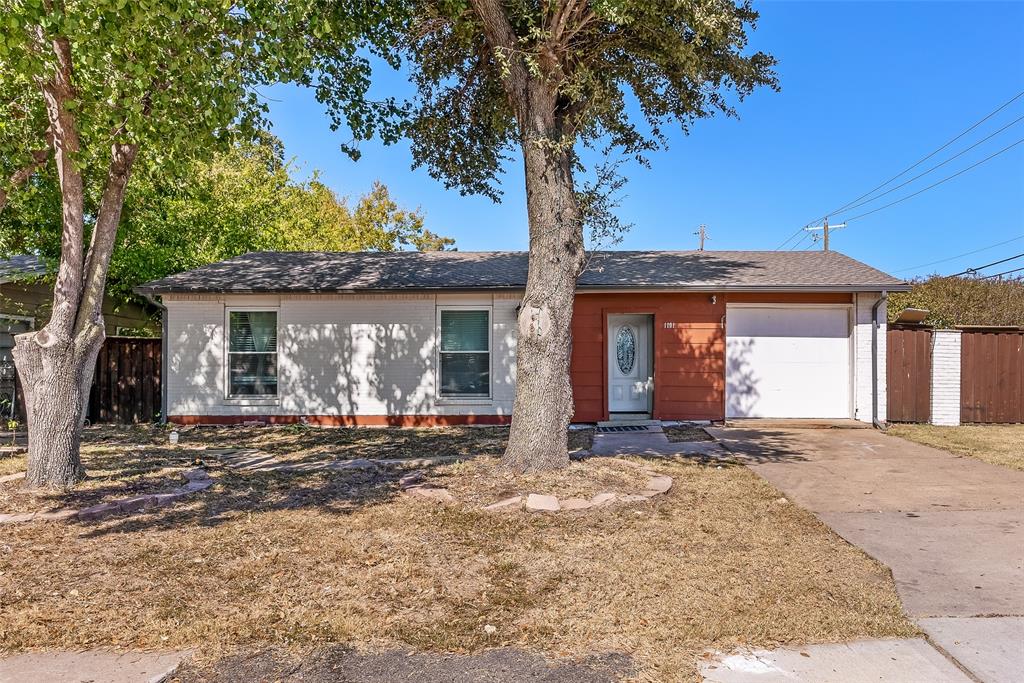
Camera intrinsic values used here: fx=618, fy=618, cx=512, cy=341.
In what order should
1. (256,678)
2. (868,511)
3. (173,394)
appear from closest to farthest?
(256,678), (868,511), (173,394)

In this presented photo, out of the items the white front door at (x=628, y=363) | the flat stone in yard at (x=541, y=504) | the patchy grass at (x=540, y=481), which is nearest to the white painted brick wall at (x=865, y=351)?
the white front door at (x=628, y=363)

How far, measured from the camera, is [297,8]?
5.66 meters

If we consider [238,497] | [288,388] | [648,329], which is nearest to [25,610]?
[238,497]

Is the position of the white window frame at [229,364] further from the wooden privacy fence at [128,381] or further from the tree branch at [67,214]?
the tree branch at [67,214]

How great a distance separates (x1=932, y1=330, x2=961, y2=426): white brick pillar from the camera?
11023mm

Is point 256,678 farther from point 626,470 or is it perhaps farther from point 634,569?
point 626,470

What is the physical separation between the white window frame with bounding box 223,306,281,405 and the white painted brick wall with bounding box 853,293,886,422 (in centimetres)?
1044

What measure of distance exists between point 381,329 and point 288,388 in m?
2.03

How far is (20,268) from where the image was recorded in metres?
12.1

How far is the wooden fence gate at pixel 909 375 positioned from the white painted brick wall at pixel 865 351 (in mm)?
355

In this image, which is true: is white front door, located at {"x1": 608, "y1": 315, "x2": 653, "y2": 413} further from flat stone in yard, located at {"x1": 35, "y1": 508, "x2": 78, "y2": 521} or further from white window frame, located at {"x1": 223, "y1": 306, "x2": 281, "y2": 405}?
flat stone in yard, located at {"x1": 35, "y1": 508, "x2": 78, "y2": 521}

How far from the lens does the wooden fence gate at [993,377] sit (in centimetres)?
1112

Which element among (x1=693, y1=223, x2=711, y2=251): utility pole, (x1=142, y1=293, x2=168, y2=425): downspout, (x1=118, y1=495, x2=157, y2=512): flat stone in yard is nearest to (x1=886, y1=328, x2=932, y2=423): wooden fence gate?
(x1=118, y1=495, x2=157, y2=512): flat stone in yard

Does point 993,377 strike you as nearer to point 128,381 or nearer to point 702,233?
point 128,381
